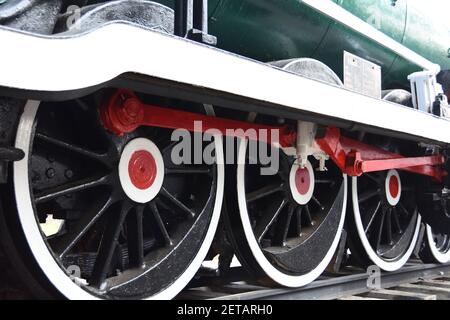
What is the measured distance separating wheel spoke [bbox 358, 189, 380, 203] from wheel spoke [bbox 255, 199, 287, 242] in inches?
28.5

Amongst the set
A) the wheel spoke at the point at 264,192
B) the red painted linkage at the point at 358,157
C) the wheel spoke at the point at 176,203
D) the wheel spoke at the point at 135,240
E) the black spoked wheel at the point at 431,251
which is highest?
the red painted linkage at the point at 358,157

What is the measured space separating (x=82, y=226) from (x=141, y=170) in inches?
9.4

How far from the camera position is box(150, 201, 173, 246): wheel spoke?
184 centimetres

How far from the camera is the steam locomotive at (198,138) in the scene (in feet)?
4.26

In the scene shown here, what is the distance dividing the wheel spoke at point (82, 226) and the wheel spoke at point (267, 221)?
82 centimetres

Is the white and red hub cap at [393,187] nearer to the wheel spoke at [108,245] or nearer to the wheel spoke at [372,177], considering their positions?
the wheel spoke at [372,177]

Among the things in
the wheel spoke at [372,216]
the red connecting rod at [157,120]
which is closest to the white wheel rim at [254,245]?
the red connecting rod at [157,120]

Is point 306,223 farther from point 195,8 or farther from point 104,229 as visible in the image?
point 195,8

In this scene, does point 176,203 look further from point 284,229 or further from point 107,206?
point 284,229

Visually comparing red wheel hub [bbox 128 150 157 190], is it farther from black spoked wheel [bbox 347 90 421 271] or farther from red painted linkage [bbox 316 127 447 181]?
black spoked wheel [bbox 347 90 421 271]

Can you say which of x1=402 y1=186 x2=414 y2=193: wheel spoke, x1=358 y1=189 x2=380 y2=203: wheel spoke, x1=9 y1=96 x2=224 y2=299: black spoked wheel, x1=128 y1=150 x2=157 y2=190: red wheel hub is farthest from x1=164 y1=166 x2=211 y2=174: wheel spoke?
x1=402 y1=186 x2=414 y2=193: wheel spoke

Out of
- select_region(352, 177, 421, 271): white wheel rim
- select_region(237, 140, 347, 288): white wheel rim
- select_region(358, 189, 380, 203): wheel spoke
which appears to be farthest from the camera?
select_region(358, 189, 380, 203): wheel spoke

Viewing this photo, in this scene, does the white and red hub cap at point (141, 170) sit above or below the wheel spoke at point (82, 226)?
above

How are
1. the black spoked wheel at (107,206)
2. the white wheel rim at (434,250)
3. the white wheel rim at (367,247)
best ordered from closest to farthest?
the black spoked wheel at (107,206) → the white wheel rim at (367,247) → the white wheel rim at (434,250)
